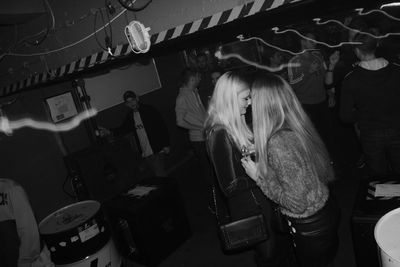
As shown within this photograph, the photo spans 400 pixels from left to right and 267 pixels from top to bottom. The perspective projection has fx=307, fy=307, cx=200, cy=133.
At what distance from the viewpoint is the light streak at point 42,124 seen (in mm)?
4180

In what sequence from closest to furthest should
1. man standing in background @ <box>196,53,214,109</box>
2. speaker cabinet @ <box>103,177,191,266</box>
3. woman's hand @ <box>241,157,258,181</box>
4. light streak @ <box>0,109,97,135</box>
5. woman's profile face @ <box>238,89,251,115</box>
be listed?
woman's hand @ <box>241,157,258,181</box> → woman's profile face @ <box>238,89,251,115</box> → speaker cabinet @ <box>103,177,191,266</box> → light streak @ <box>0,109,97,135</box> → man standing in background @ <box>196,53,214,109</box>

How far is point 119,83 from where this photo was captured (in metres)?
5.39

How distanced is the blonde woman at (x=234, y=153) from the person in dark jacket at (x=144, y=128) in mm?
2723

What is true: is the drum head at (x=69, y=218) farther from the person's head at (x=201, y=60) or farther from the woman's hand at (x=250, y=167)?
the person's head at (x=201, y=60)

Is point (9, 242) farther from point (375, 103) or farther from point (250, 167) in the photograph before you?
point (375, 103)

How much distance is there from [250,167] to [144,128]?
10.2 ft

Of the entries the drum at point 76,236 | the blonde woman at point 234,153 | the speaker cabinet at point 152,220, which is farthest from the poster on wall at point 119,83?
the blonde woman at point 234,153

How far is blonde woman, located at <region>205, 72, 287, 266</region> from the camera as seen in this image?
2154 millimetres

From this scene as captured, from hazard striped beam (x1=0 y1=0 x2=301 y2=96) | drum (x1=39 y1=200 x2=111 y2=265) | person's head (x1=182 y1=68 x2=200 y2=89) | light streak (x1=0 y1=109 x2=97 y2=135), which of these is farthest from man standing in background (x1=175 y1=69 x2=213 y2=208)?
drum (x1=39 y1=200 x2=111 y2=265)

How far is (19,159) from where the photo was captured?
422cm

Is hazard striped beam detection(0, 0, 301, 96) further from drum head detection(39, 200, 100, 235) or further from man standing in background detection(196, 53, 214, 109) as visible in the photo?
man standing in background detection(196, 53, 214, 109)

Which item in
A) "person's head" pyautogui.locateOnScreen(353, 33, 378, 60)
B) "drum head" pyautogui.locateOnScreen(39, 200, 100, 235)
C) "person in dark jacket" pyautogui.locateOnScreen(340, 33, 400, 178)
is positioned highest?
"person's head" pyautogui.locateOnScreen(353, 33, 378, 60)

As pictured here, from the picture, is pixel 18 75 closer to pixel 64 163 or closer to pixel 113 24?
pixel 64 163

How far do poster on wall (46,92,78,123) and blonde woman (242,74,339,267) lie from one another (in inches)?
135
